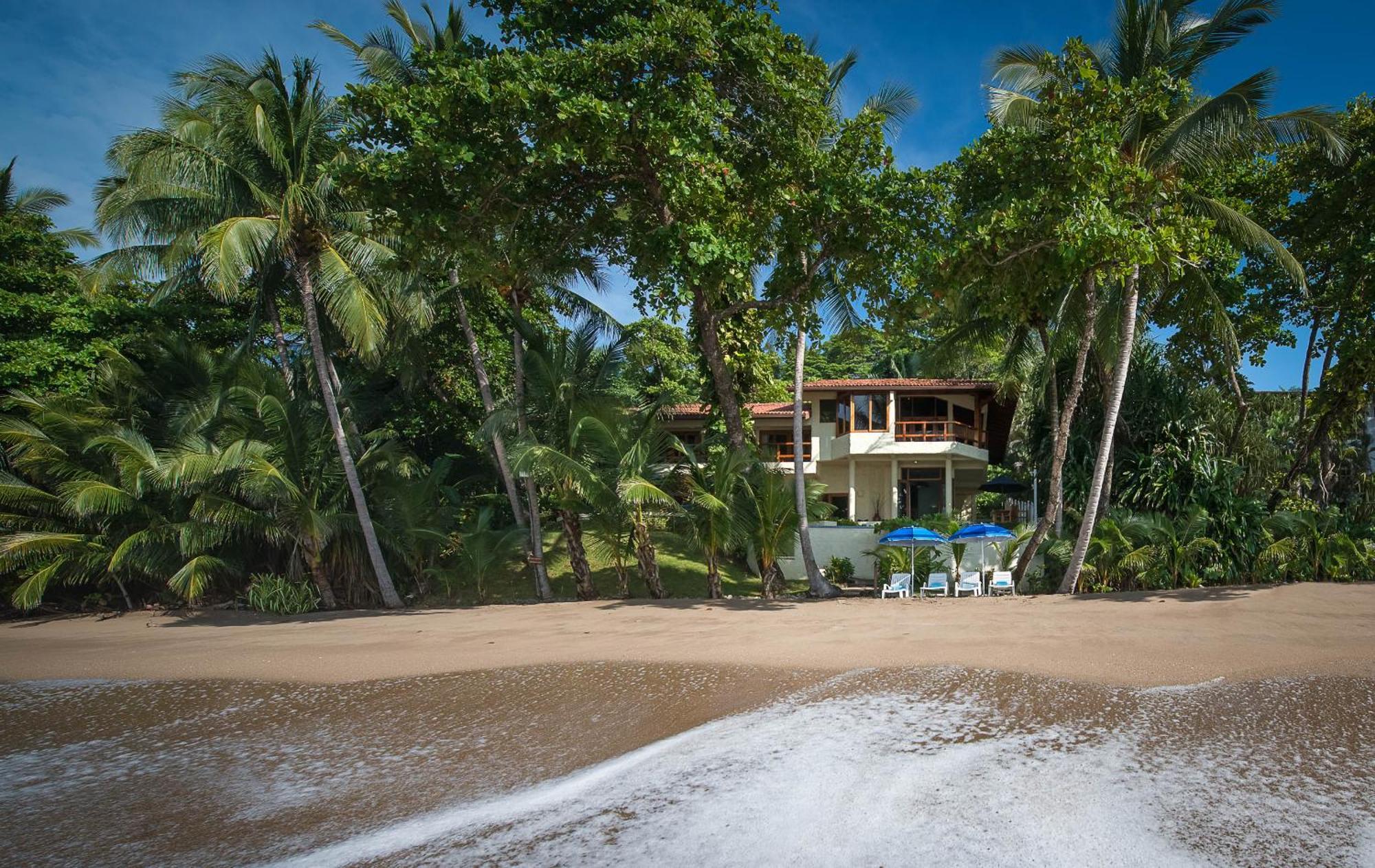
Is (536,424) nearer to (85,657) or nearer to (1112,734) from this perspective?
(85,657)

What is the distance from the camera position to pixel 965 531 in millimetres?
15547

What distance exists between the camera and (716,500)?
14.8 meters

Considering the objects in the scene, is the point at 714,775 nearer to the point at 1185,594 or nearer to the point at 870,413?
the point at 1185,594

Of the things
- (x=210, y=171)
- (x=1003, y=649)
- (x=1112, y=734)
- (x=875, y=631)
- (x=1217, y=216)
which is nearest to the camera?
(x=1112, y=734)

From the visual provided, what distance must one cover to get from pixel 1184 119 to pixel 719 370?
28.0 ft

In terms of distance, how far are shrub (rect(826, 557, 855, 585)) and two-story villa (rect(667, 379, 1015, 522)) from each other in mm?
5515

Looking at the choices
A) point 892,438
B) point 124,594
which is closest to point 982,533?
point 892,438

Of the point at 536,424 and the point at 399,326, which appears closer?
the point at 536,424

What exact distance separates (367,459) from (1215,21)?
17.3m

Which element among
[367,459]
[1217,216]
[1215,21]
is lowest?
[367,459]

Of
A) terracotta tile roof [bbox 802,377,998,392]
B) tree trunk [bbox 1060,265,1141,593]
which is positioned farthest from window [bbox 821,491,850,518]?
tree trunk [bbox 1060,265,1141,593]

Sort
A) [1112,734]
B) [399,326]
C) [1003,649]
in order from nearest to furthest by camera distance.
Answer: [1112,734]
[1003,649]
[399,326]

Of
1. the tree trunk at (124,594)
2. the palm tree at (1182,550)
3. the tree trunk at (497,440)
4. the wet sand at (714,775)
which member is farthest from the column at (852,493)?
the tree trunk at (124,594)

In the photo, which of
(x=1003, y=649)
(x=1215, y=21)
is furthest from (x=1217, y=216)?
(x=1003, y=649)
